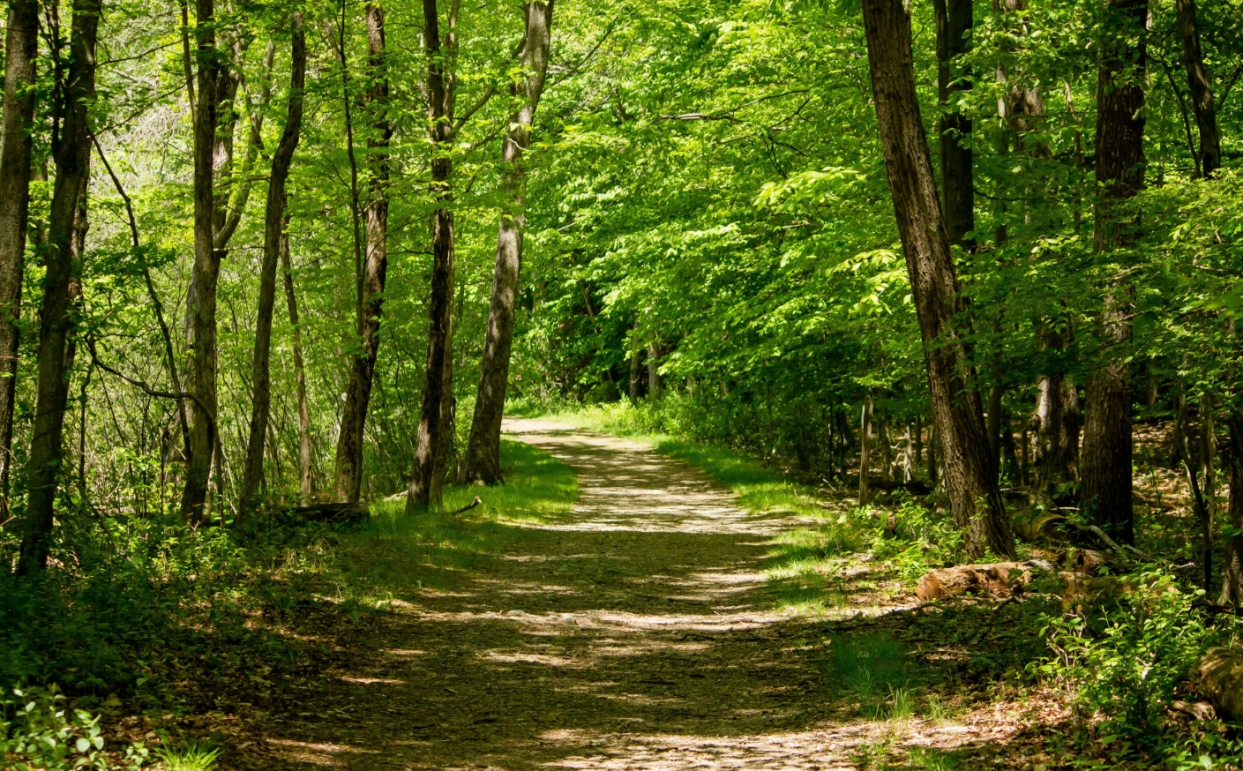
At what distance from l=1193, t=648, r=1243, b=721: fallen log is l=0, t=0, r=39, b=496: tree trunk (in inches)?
303

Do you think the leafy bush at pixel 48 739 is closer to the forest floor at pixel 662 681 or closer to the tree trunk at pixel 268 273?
the forest floor at pixel 662 681

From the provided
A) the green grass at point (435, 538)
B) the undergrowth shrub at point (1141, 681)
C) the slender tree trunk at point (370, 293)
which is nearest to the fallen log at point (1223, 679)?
the undergrowth shrub at point (1141, 681)

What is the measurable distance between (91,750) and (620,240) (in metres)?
19.7

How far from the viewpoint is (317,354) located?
54.5ft

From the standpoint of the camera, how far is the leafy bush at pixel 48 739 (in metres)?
3.79

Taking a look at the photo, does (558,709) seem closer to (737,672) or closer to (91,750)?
(737,672)

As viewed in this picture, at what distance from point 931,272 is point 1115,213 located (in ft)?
5.03

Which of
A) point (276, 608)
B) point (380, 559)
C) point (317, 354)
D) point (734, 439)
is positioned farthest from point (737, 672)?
point (734, 439)

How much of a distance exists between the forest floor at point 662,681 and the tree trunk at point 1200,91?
354 cm

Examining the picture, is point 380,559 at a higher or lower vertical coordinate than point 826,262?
lower

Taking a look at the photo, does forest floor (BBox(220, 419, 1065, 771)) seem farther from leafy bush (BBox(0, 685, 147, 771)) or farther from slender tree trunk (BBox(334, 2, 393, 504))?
slender tree trunk (BBox(334, 2, 393, 504))

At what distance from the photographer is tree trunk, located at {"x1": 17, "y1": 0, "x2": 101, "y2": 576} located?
21.5 feet

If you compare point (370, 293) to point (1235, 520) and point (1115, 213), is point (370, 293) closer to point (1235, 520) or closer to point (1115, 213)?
point (1115, 213)

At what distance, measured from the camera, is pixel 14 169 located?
24.4 feet
